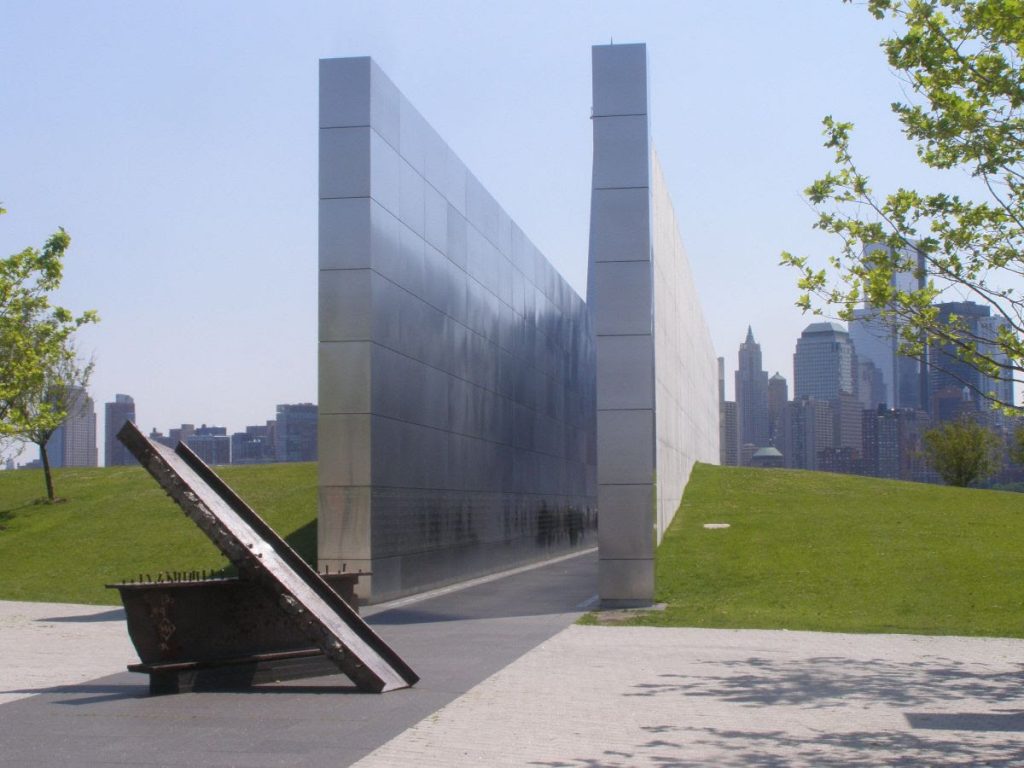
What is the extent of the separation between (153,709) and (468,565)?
17.4 m

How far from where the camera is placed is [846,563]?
23.9m

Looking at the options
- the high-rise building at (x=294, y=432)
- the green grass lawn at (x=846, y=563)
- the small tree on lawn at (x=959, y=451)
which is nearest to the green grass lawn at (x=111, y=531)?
the green grass lawn at (x=846, y=563)

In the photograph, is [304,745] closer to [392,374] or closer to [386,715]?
[386,715]

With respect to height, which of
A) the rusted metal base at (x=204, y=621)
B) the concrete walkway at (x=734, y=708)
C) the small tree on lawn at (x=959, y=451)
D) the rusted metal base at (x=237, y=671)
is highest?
the small tree on lawn at (x=959, y=451)

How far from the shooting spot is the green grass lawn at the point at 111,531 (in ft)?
82.7

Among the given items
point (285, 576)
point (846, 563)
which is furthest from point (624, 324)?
point (285, 576)

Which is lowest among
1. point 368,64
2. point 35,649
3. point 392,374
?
point 35,649

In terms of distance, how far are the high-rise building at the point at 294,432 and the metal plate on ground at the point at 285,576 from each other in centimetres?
11006

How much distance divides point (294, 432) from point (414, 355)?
112003 millimetres

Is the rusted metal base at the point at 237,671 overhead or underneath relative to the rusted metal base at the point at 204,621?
underneath

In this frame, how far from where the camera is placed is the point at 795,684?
39.8 feet

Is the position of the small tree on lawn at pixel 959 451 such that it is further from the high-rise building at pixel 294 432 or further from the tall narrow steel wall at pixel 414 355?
the high-rise building at pixel 294 432

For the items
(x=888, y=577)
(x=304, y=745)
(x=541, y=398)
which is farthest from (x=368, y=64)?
(x=541, y=398)

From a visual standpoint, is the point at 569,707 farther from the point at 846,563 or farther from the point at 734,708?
the point at 846,563
